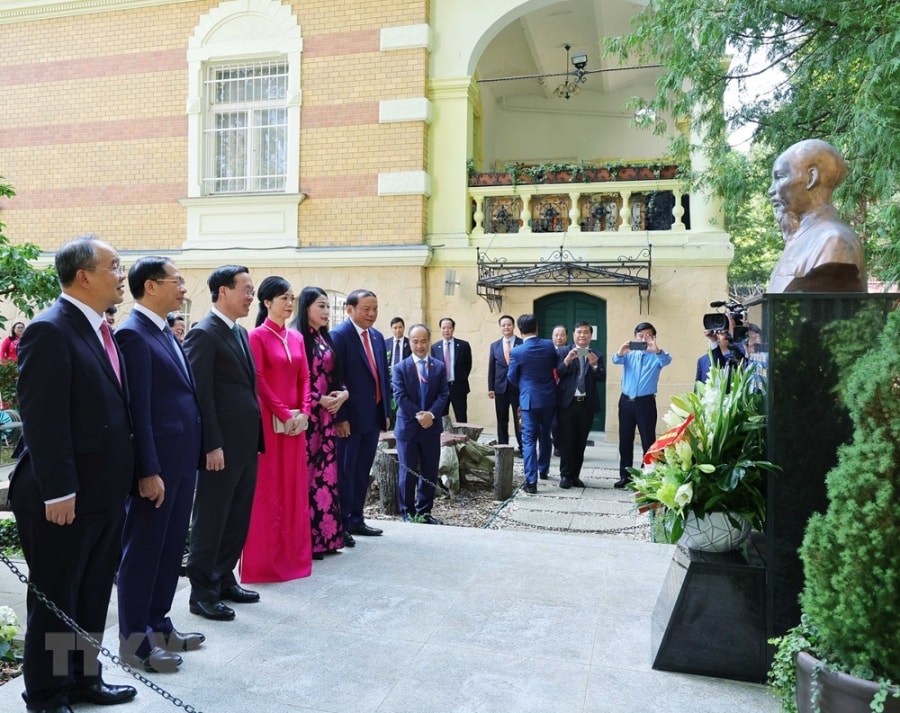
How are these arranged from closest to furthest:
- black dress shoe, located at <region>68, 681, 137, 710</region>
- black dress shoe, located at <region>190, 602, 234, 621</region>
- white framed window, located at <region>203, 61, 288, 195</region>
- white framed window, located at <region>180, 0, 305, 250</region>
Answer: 1. black dress shoe, located at <region>68, 681, 137, 710</region>
2. black dress shoe, located at <region>190, 602, 234, 621</region>
3. white framed window, located at <region>180, 0, 305, 250</region>
4. white framed window, located at <region>203, 61, 288, 195</region>

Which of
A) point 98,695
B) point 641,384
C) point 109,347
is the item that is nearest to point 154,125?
point 641,384

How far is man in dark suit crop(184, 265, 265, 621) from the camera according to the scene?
3680 mm

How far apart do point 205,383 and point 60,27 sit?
12903mm

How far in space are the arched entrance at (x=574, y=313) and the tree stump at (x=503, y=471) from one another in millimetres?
4177

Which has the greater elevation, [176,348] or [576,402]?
[176,348]

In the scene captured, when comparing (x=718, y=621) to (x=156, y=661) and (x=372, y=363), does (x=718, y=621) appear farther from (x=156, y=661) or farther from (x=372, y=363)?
(x=372, y=363)

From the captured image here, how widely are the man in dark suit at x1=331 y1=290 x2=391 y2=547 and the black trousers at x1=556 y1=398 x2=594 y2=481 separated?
376 cm

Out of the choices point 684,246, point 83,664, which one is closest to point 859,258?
point 83,664

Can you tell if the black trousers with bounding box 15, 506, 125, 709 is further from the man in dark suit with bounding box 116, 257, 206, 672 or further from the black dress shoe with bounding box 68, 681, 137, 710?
the man in dark suit with bounding box 116, 257, 206, 672

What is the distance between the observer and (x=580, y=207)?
11.9 metres

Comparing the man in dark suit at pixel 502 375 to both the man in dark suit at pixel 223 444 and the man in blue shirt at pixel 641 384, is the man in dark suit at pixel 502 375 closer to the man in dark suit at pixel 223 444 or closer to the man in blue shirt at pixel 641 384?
the man in blue shirt at pixel 641 384

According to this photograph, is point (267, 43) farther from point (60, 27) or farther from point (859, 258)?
point (859, 258)

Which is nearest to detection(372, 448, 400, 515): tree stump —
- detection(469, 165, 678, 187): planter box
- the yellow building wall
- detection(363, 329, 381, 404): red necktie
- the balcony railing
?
detection(363, 329, 381, 404): red necktie

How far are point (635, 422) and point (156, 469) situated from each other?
6.65 meters
